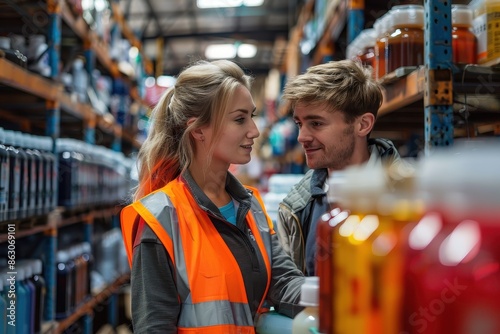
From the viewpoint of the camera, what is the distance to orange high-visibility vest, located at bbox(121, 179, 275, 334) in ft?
5.04

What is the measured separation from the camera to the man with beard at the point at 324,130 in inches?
78.4

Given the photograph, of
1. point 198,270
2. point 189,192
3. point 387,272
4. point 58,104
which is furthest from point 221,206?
point 58,104

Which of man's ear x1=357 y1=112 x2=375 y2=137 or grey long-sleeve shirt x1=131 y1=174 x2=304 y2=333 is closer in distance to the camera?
grey long-sleeve shirt x1=131 y1=174 x2=304 y2=333

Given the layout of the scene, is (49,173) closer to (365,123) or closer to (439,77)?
(365,123)

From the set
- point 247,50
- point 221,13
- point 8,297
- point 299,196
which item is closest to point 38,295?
point 8,297

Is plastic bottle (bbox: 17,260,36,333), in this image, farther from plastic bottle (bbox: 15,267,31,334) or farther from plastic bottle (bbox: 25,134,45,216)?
plastic bottle (bbox: 25,134,45,216)

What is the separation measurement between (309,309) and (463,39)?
132 centimetres

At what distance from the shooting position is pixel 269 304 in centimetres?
178

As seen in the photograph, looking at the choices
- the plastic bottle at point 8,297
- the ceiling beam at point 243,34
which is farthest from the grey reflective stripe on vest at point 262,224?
the ceiling beam at point 243,34

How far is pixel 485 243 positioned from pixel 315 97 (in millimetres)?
1455

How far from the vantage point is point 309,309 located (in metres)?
0.96

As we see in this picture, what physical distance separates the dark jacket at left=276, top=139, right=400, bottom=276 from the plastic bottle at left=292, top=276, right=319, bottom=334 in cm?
100

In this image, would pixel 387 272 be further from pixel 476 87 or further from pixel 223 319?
pixel 476 87

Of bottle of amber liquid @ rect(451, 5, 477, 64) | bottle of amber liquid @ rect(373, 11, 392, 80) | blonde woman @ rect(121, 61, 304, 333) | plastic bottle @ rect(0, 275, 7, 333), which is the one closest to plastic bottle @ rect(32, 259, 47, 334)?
plastic bottle @ rect(0, 275, 7, 333)
